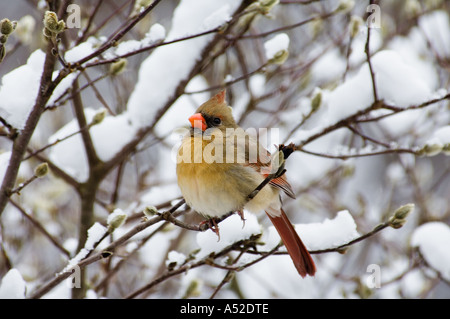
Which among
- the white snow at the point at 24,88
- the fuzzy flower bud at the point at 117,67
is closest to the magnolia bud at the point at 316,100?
the fuzzy flower bud at the point at 117,67

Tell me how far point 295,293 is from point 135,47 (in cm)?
234

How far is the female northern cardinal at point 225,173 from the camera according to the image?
2.06m

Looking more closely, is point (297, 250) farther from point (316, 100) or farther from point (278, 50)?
point (278, 50)

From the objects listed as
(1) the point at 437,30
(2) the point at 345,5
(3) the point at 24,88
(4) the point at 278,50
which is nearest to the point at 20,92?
(3) the point at 24,88

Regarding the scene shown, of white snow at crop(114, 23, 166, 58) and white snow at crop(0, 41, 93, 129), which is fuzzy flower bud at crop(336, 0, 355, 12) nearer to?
white snow at crop(114, 23, 166, 58)

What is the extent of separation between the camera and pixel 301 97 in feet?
12.4

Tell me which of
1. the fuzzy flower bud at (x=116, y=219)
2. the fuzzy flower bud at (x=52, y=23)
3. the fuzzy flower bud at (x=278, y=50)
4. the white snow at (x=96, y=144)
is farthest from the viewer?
the white snow at (x=96, y=144)

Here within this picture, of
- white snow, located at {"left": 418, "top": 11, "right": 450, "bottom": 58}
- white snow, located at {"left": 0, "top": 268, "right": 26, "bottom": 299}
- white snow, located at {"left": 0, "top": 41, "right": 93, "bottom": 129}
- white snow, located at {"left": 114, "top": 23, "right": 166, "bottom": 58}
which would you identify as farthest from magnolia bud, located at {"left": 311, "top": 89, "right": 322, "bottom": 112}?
white snow, located at {"left": 418, "top": 11, "right": 450, "bottom": 58}

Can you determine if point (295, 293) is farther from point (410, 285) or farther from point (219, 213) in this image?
point (219, 213)

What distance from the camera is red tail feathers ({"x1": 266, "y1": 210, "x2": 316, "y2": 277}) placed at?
2.15m

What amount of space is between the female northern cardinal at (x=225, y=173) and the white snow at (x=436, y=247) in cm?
86

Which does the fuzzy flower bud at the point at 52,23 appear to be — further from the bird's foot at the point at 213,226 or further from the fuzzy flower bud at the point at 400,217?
the fuzzy flower bud at the point at 400,217

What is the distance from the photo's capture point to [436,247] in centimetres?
275
